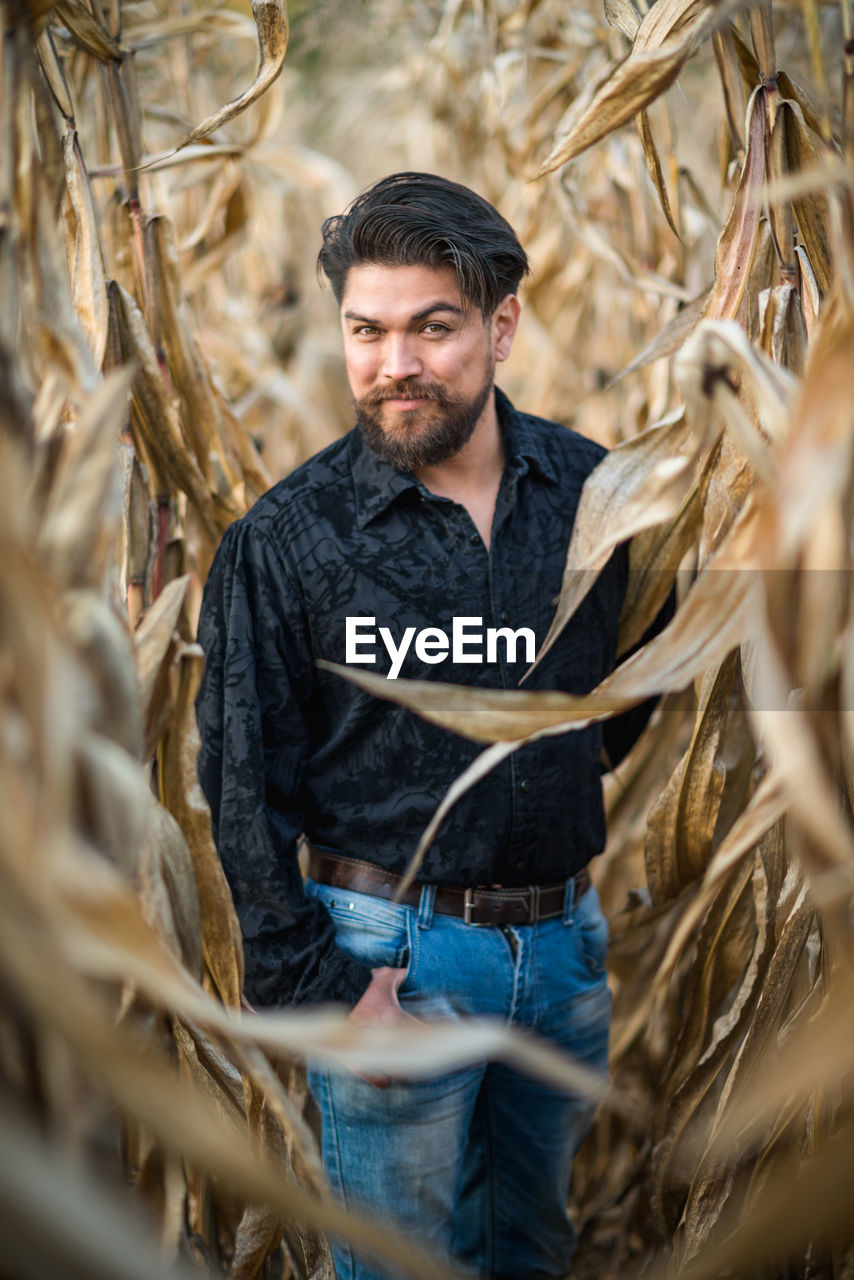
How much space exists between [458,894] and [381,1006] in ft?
0.47

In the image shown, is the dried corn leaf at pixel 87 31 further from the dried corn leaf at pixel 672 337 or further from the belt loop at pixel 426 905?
the belt loop at pixel 426 905

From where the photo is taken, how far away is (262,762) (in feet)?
3.40

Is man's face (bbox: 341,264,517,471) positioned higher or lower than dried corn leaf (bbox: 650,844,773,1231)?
higher

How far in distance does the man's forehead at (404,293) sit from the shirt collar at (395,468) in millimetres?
144

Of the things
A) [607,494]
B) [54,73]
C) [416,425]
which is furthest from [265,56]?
[607,494]

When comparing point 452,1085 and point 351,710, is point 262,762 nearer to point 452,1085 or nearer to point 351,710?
point 351,710

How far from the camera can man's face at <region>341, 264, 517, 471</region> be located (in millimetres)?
1080

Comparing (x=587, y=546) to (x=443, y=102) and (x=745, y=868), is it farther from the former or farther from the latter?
(x=443, y=102)

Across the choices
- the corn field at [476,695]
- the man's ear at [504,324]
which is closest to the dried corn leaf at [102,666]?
the corn field at [476,695]

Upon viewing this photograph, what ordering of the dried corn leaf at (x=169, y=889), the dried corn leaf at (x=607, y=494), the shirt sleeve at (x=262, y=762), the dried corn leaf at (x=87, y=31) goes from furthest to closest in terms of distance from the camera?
the shirt sleeve at (x=262, y=762) < the dried corn leaf at (x=87, y=31) < the dried corn leaf at (x=607, y=494) < the dried corn leaf at (x=169, y=889)

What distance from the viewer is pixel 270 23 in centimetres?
83

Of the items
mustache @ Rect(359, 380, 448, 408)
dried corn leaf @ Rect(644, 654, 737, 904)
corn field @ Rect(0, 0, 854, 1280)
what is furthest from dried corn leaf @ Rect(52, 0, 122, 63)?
dried corn leaf @ Rect(644, 654, 737, 904)

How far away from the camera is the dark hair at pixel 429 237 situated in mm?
1084
